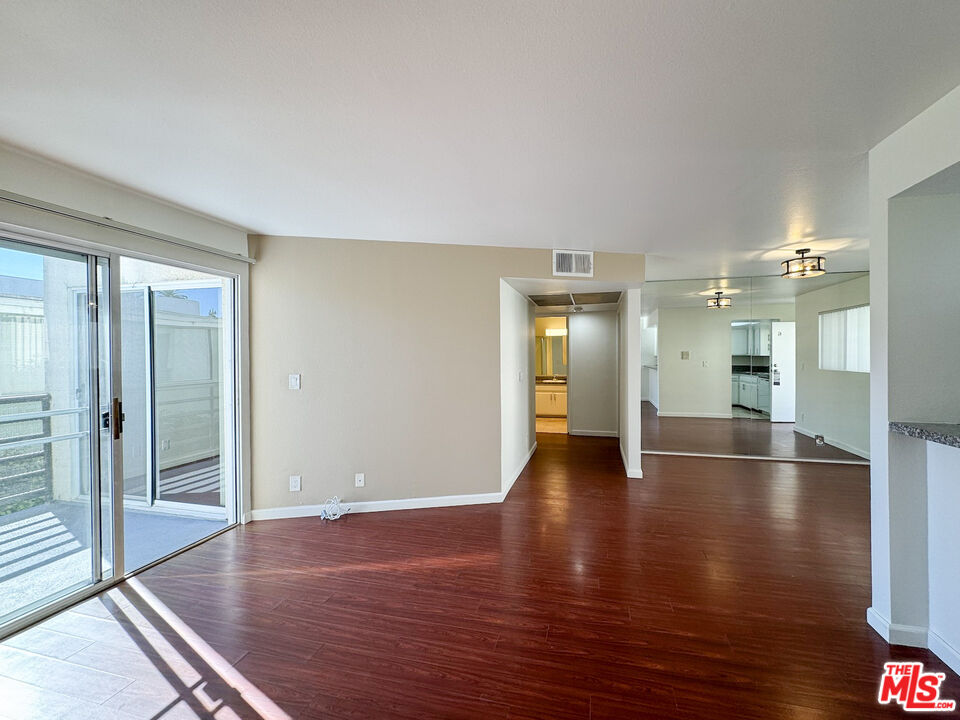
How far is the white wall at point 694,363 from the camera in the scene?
869 cm

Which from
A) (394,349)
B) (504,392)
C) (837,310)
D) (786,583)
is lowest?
(786,583)

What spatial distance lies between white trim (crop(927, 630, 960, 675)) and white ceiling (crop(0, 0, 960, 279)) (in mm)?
2432

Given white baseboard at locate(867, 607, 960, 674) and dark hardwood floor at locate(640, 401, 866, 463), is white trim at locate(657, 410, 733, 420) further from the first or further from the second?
white baseboard at locate(867, 607, 960, 674)

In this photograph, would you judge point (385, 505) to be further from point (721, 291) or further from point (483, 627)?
point (721, 291)

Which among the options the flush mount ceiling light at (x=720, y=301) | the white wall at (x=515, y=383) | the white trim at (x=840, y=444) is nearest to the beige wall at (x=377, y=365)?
the white wall at (x=515, y=383)

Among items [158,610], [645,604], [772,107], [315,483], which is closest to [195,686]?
[158,610]

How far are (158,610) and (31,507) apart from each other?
94 centimetres

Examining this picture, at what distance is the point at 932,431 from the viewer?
179 cm

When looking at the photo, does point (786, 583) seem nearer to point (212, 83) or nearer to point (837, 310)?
point (212, 83)

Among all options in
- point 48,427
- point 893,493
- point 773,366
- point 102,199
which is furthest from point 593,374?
point 48,427

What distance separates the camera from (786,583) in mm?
2613

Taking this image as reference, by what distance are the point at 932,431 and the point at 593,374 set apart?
5574 mm

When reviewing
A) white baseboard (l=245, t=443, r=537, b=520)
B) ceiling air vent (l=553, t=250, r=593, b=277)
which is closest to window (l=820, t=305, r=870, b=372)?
ceiling air vent (l=553, t=250, r=593, b=277)

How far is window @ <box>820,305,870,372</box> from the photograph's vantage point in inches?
217
